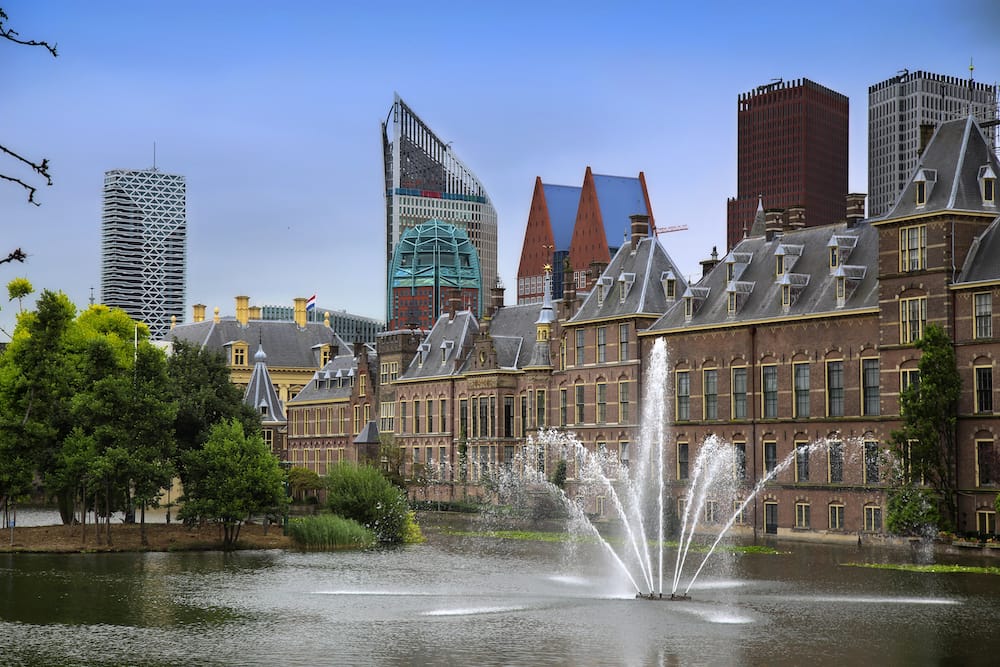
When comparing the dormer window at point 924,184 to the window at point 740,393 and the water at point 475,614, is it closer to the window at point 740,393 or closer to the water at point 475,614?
the window at point 740,393

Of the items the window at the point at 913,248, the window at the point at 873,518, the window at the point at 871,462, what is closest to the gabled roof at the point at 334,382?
the window at the point at 871,462

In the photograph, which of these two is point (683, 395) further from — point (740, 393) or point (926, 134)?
point (926, 134)

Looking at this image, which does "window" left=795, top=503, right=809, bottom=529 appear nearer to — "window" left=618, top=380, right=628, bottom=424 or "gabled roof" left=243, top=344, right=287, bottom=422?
"window" left=618, top=380, right=628, bottom=424

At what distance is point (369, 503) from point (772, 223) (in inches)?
1122

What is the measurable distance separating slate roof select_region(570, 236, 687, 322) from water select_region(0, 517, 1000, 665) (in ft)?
90.5

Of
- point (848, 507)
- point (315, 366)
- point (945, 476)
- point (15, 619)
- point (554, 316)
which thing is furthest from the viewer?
point (315, 366)

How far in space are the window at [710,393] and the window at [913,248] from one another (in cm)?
1518

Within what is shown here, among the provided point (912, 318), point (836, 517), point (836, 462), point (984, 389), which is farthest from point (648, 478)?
point (984, 389)

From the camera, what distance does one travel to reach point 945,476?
61.5 m

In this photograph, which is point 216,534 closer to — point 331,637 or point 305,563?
point 305,563

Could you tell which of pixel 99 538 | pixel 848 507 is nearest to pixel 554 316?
pixel 848 507

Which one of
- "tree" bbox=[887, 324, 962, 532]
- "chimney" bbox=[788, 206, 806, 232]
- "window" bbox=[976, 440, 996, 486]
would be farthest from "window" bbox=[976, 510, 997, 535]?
"chimney" bbox=[788, 206, 806, 232]

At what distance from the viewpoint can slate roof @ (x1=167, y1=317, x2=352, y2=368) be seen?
155 m

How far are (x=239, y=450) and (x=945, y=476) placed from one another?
32281mm
